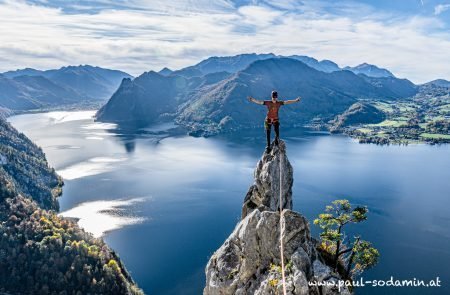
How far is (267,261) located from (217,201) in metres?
98.4

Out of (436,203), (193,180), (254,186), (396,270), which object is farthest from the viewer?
(193,180)

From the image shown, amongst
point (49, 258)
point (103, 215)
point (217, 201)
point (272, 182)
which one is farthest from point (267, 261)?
point (217, 201)

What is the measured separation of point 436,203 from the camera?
106062 mm

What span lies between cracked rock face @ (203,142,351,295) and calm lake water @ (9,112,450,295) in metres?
56.0

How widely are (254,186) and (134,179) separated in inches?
4859

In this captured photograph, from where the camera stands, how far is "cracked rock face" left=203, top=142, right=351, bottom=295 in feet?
44.0

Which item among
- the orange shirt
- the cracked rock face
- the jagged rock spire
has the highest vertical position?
the orange shirt

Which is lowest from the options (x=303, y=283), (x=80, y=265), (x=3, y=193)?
(x=80, y=265)

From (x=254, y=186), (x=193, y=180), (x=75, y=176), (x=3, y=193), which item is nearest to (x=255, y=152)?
(x=193, y=180)

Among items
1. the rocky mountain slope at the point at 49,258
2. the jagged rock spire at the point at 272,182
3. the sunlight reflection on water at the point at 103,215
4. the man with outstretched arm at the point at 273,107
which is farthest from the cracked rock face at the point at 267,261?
the sunlight reflection on water at the point at 103,215

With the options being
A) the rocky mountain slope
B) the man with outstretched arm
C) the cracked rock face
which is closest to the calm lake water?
the rocky mountain slope

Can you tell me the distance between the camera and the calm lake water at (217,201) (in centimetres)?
7575

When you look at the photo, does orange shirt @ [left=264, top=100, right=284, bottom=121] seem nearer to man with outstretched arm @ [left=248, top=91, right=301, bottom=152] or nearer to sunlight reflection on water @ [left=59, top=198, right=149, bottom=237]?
man with outstretched arm @ [left=248, top=91, right=301, bottom=152]

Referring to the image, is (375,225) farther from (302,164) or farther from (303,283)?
(303,283)
